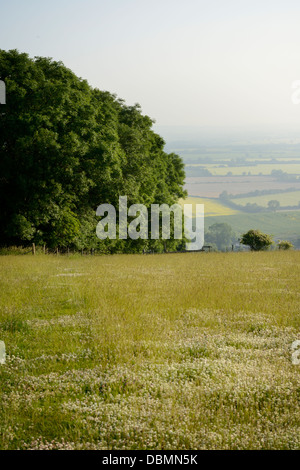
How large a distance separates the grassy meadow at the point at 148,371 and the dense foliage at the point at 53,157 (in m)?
18.9

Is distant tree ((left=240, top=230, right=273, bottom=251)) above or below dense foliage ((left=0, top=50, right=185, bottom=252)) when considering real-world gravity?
below

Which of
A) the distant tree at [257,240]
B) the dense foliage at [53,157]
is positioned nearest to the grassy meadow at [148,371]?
the dense foliage at [53,157]

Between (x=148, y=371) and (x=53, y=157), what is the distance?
89.2 ft

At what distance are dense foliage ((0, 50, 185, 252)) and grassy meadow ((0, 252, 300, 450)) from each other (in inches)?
745

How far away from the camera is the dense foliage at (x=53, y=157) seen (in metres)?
32.5

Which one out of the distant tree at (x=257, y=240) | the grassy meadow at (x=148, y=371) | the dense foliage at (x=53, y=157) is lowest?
the grassy meadow at (x=148, y=371)

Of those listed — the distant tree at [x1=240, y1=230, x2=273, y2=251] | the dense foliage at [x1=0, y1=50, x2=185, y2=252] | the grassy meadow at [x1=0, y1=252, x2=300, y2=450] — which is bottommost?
the grassy meadow at [x1=0, y1=252, x2=300, y2=450]

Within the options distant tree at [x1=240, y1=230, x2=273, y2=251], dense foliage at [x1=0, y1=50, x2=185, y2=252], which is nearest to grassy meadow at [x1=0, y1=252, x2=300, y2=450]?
dense foliage at [x1=0, y1=50, x2=185, y2=252]

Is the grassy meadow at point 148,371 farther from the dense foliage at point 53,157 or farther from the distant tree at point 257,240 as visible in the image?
the distant tree at point 257,240

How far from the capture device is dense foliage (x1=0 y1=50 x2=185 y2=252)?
32531 mm

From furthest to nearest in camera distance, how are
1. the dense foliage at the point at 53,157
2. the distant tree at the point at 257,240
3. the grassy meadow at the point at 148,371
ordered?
the distant tree at the point at 257,240 → the dense foliage at the point at 53,157 → the grassy meadow at the point at 148,371

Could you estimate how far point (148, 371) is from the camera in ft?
25.3

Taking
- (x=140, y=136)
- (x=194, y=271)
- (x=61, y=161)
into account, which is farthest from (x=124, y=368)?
(x=140, y=136)

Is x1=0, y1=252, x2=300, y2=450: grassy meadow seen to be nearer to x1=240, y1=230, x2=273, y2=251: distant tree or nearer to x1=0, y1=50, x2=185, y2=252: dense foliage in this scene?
x1=0, y1=50, x2=185, y2=252: dense foliage
